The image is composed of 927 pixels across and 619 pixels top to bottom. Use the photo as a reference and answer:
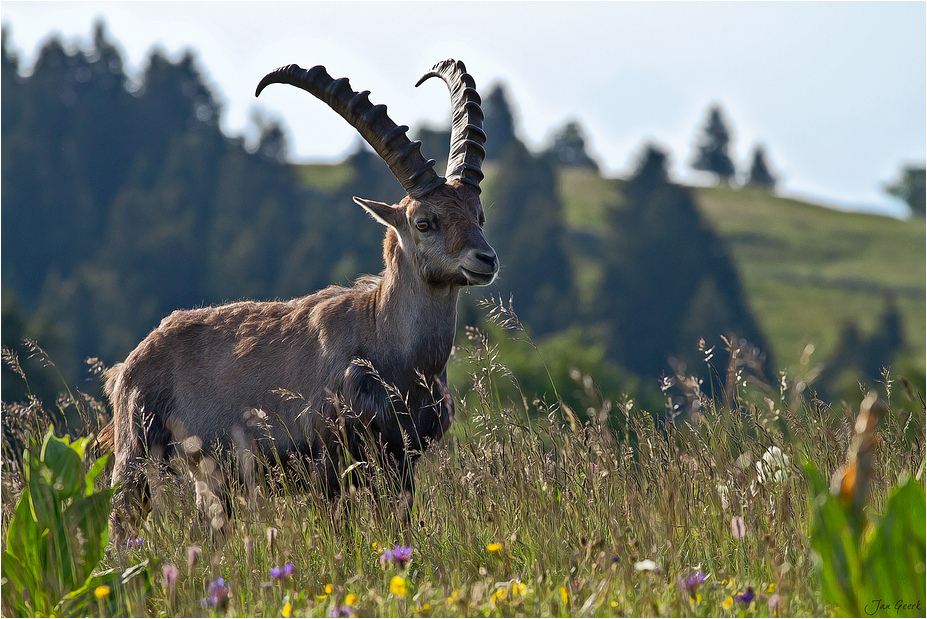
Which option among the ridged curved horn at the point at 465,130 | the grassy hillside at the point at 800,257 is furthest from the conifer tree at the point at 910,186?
the ridged curved horn at the point at 465,130

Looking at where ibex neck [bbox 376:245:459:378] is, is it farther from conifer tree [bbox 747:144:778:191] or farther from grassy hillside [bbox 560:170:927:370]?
conifer tree [bbox 747:144:778:191]

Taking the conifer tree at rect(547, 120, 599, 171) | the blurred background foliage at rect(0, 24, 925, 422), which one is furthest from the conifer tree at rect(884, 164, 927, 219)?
the conifer tree at rect(547, 120, 599, 171)

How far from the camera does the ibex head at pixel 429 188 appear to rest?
5.95 metres

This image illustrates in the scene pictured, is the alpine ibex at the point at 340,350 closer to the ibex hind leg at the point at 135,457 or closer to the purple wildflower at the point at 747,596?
the ibex hind leg at the point at 135,457

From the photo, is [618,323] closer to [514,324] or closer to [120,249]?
[120,249]

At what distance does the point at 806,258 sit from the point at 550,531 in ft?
388

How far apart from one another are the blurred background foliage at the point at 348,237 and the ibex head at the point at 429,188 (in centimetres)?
8269

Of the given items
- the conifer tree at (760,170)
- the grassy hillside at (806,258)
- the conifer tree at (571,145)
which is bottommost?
the grassy hillside at (806,258)

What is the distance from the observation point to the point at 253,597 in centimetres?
412

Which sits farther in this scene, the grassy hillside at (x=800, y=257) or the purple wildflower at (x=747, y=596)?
the grassy hillside at (x=800, y=257)

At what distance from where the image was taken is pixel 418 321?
6031 millimetres

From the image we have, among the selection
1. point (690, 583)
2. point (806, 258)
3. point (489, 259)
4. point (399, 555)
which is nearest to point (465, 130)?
point (489, 259)

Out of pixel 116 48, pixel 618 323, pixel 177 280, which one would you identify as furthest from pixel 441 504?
A: pixel 116 48

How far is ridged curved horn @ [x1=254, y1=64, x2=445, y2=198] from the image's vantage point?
20.5ft
